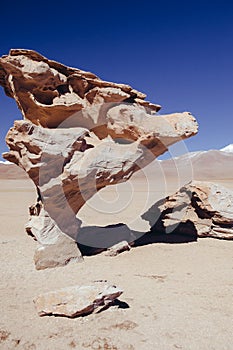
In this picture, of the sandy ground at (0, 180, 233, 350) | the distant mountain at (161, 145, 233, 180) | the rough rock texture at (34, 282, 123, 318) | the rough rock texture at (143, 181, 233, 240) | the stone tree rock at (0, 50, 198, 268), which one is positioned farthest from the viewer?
the distant mountain at (161, 145, 233, 180)

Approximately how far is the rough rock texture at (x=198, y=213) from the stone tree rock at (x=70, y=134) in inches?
99.0

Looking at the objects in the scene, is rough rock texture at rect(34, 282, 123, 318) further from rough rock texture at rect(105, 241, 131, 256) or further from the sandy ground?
rough rock texture at rect(105, 241, 131, 256)

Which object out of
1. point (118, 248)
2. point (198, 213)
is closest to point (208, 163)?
point (198, 213)

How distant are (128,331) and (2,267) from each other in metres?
3.66

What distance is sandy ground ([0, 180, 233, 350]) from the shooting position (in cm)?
388

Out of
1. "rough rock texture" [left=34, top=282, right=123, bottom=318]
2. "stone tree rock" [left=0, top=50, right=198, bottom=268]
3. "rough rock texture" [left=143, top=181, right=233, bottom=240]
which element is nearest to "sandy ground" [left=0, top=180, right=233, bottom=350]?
"rough rock texture" [left=34, top=282, right=123, bottom=318]

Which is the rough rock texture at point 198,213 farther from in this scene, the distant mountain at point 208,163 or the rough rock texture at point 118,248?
the distant mountain at point 208,163

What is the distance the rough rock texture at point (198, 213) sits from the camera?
916cm

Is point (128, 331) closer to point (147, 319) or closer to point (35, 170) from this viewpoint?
point (147, 319)

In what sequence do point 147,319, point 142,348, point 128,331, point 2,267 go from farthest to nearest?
point 2,267 → point 147,319 → point 128,331 → point 142,348

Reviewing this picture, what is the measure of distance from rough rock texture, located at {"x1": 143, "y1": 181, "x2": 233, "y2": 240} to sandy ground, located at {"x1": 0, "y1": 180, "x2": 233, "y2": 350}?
3.23ft

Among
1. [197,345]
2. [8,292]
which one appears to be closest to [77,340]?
[197,345]

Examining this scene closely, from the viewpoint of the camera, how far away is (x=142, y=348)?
3.71 m

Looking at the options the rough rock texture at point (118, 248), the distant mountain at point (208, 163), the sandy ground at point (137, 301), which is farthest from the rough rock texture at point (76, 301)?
the distant mountain at point (208, 163)
